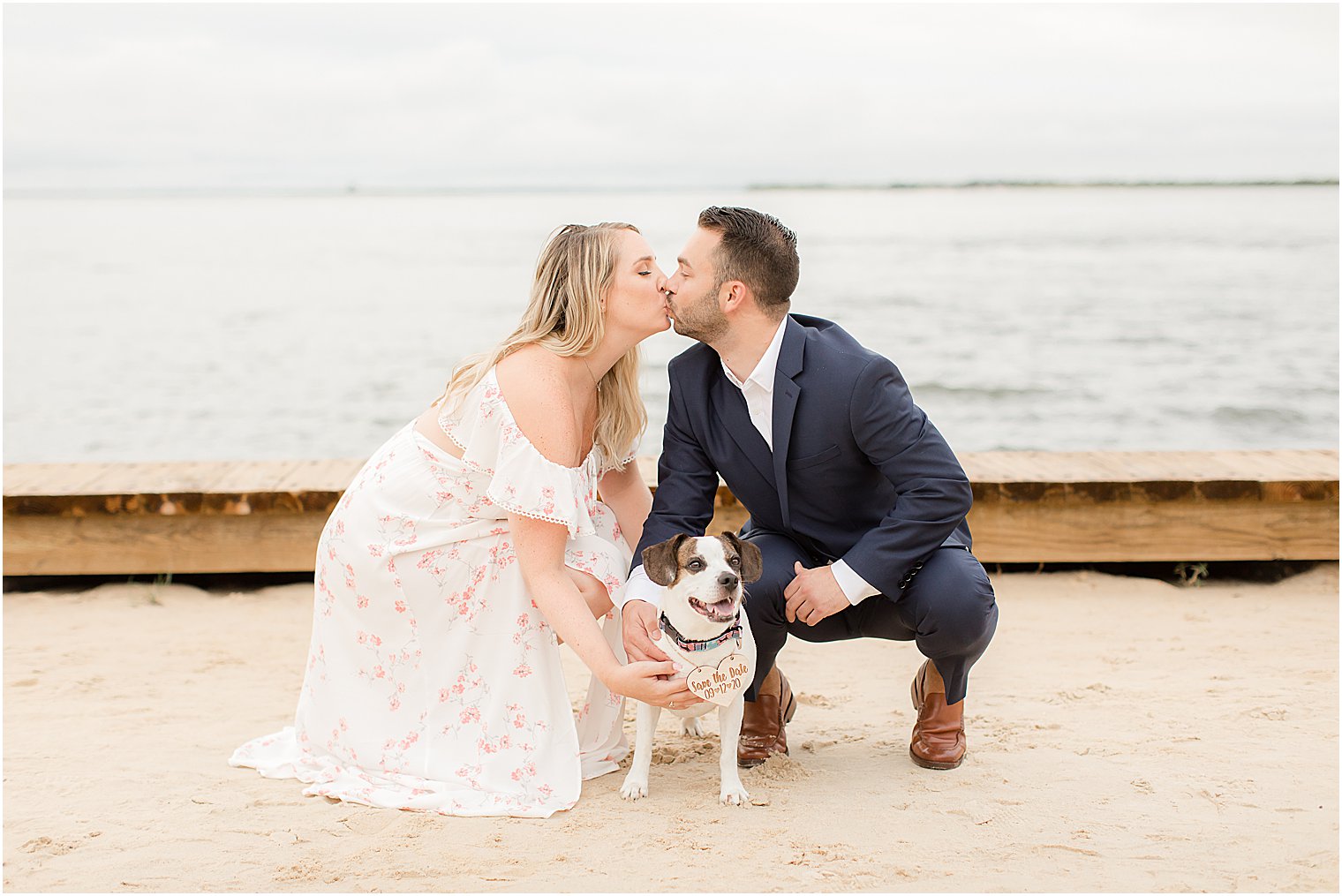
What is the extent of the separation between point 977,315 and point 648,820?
14.9m

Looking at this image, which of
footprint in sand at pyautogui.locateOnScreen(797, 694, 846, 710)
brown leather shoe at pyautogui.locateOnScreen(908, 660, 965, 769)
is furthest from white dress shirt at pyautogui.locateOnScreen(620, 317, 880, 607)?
footprint in sand at pyautogui.locateOnScreen(797, 694, 846, 710)

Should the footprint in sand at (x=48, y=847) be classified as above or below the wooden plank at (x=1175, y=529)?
below

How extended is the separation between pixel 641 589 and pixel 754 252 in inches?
38.5

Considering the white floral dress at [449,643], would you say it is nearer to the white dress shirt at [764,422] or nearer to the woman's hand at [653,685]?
the white dress shirt at [764,422]

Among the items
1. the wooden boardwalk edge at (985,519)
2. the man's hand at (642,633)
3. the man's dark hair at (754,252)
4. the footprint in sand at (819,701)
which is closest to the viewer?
the man's hand at (642,633)

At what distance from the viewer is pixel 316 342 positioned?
49.5 ft

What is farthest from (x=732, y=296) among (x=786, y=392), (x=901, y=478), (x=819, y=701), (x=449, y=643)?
(x=819, y=701)

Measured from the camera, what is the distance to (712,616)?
2.91 meters

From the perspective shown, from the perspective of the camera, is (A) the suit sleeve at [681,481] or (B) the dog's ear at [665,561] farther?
(A) the suit sleeve at [681,481]

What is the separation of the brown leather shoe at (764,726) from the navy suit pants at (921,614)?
74mm

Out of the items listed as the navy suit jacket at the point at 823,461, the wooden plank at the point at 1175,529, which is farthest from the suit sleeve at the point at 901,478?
the wooden plank at the point at 1175,529

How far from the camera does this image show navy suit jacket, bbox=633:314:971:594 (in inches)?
125

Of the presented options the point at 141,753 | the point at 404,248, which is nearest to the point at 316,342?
the point at 141,753

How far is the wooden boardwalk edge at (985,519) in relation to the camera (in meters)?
5.00
